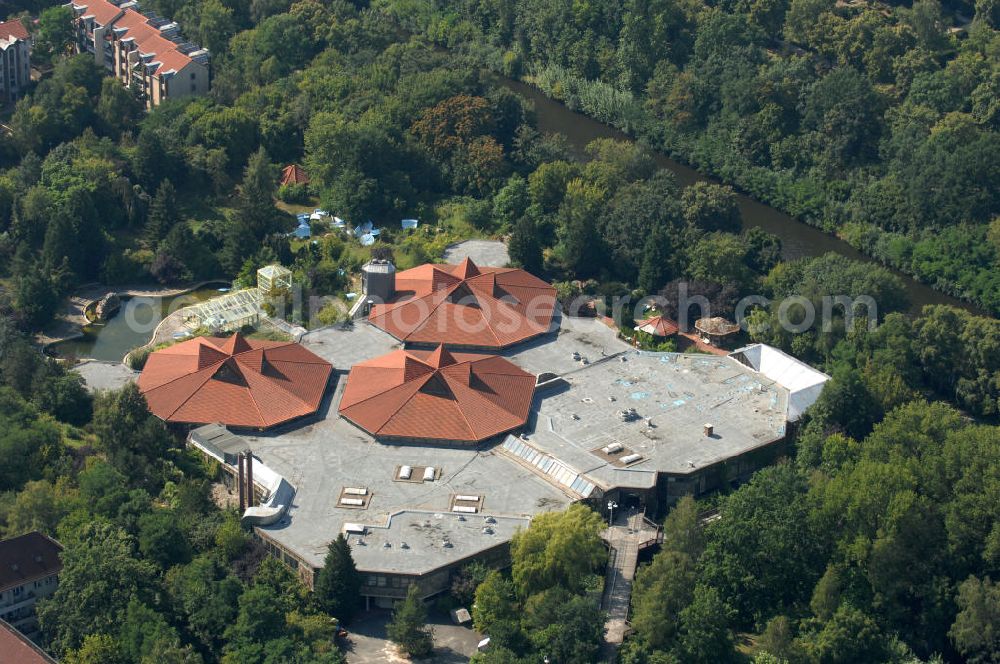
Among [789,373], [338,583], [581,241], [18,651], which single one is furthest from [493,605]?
[581,241]

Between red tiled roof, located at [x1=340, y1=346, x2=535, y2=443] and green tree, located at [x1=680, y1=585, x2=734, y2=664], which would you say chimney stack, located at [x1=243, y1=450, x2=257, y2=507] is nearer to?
red tiled roof, located at [x1=340, y1=346, x2=535, y2=443]

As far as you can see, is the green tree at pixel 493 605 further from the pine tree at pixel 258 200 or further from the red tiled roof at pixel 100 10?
the red tiled roof at pixel 100 10

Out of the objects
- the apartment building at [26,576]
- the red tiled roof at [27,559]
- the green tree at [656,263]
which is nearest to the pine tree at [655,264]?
the green tree at [656,263]

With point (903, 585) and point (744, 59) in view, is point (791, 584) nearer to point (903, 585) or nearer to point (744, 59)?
point (903, 585)

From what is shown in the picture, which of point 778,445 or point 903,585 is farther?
point 778,445

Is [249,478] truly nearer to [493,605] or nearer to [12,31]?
[493,605]

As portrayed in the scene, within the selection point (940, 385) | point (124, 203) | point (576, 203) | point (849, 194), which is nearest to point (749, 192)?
point (849, 194)

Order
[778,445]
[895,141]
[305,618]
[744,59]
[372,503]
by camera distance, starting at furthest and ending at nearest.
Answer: [744,59] → [895,141] → [778,445] → [372,503] → [305,618]
